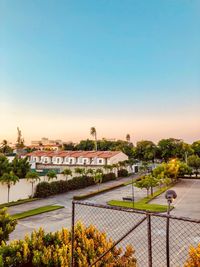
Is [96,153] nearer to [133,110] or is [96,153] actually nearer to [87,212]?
[133,110]

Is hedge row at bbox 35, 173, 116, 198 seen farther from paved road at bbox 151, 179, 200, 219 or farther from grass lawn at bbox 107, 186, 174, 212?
paved road at bbox 151, 179, 200, 219

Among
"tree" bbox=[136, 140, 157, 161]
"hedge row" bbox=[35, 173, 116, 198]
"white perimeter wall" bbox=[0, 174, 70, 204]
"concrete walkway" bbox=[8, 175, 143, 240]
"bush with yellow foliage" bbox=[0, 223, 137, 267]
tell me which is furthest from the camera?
"tree" bbox=[136, 140, 157, 161]

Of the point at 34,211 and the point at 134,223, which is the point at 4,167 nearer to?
the point at 34,211

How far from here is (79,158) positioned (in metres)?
60.0

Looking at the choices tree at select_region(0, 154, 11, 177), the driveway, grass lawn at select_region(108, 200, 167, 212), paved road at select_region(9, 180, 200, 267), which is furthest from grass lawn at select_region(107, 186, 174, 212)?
tree at select_region(0, 154, 11, 177)

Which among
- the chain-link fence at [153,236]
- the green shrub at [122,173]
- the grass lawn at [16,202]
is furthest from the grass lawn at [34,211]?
the green shrub at [122,173]

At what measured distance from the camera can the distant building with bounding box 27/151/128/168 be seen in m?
57.5

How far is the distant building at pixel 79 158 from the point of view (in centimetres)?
5747

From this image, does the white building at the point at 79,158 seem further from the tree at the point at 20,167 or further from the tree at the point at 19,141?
the tree at the point at 19,141

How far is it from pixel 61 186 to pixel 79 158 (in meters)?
23.4

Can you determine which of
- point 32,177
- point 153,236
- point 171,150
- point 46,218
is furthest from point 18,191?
point 171,150

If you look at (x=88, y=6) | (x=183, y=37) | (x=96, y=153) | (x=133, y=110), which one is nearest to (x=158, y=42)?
(x=183, y=37)

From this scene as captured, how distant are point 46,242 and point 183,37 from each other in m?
23.5

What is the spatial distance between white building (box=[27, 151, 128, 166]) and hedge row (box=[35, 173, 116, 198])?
1343cm
